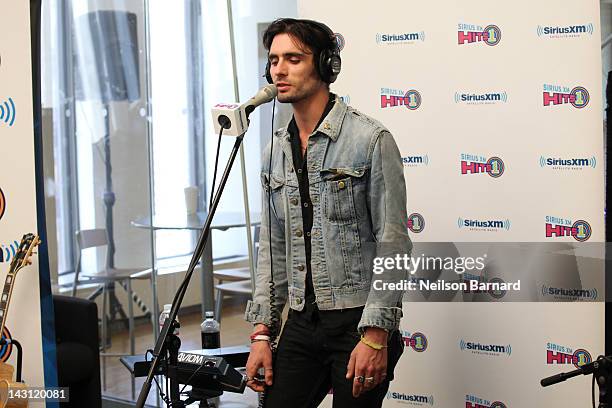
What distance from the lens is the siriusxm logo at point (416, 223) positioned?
3277mm

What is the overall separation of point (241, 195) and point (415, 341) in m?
1.31

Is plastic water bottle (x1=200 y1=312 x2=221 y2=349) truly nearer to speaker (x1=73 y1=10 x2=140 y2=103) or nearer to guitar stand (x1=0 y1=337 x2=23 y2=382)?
guitar stand (x1=0 y1=337 x2=23 y2=382)

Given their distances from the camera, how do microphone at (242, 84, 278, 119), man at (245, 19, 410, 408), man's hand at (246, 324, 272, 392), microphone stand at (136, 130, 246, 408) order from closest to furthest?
microphone stand at (136, 130, 246, 408), microphone at (242, 84, 278, 119), man at (245, 19, 410, 408), man's hand at (246, 324, 272, 392)

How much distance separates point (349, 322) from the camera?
2156 mm

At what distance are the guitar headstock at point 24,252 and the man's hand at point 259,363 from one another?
4.46ft

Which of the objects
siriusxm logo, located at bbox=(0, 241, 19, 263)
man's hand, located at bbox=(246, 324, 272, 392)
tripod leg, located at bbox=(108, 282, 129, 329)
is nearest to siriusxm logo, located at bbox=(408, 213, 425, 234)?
man's hand, located at bbox=(246, 324, 272, 392)

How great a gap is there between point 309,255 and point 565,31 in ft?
4.85

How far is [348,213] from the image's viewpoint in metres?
2.18

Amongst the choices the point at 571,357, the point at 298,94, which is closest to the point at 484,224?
the point at 571,357

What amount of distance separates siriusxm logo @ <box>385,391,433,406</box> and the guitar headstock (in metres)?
1.59

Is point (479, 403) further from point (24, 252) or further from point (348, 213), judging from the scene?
point (24, 252)

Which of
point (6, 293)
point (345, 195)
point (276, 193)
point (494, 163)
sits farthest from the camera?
point (6, 293)

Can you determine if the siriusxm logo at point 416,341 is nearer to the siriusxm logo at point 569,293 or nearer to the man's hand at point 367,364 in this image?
the siriusxm logo at point 569,293

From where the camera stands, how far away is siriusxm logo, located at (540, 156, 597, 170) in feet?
9.88
